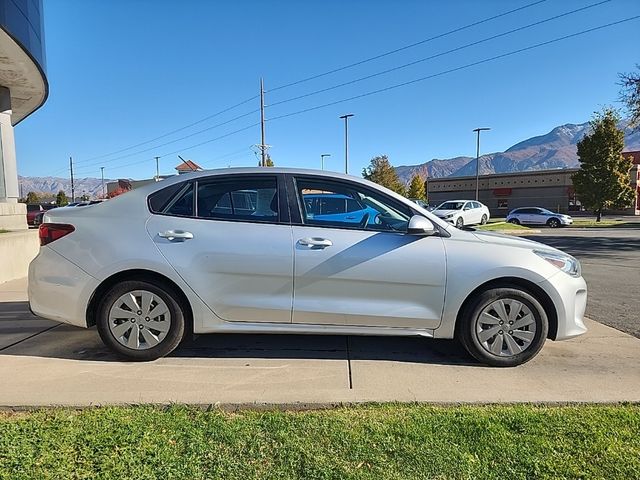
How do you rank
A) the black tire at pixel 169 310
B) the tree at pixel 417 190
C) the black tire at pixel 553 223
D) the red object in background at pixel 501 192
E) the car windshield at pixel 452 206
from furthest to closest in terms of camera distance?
the tree at pixel 417 190 → the red object in background at pixel 501 192 → the black tire at pixel 553 223 → the car windshield at pixel 452 206 → the black tire at pixel 169 310

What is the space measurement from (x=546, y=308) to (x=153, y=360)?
3495 millimetres

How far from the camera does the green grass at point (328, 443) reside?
2383mm

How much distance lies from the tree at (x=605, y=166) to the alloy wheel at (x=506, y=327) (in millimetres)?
36855

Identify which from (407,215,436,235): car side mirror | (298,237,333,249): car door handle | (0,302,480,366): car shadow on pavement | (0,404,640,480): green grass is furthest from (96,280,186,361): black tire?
(407,215,436,235): car side mirror

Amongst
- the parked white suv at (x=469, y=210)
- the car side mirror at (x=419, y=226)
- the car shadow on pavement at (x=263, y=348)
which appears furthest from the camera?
the parked white suv at (x=469, y=210)

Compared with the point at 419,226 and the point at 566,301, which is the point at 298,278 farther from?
the point at 566,301

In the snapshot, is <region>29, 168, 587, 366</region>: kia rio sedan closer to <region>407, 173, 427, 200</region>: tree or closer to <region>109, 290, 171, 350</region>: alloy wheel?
<region>109, 290, 171, 350</region>: alloy wheel

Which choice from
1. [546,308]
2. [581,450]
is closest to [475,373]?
[546,308]

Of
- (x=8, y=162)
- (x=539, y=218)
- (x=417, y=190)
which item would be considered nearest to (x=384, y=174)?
(x=417, y=190)

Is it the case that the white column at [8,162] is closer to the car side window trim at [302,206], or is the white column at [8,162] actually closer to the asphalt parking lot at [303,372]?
the asphalt parking lot at [303,372]

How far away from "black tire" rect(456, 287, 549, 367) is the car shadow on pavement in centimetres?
18

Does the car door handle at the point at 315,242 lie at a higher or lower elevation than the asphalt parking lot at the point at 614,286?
higher

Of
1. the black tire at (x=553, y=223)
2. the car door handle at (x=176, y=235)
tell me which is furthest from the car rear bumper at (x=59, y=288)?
the black tire at (x=553, y=223)

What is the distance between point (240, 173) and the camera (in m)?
4.14
